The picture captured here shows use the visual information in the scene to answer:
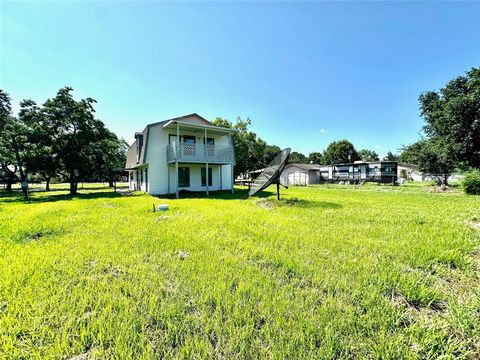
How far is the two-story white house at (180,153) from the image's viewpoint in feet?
47.5

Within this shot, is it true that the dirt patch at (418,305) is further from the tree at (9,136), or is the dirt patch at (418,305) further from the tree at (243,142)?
the tree at (243,142)

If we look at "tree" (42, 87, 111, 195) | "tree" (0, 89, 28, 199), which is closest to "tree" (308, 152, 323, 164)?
"tree" (42, 87, 111, 195)

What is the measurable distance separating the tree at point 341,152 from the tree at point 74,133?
59.7m

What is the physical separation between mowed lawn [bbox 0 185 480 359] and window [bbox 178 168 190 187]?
11.0 meters

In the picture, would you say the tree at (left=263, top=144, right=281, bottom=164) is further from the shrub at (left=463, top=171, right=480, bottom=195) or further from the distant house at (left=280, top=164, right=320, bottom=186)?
the shrub at (left=463, top=171, right=480, bottom=195)

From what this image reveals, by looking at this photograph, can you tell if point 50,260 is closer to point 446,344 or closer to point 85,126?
point 446,344

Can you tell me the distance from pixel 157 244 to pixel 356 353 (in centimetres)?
401

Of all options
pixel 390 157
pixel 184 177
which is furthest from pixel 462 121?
pixel 390 157

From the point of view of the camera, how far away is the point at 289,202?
34.3 ft

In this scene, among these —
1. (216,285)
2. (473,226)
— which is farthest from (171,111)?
(473,226)

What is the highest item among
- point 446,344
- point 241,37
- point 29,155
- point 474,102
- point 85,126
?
point 241,37

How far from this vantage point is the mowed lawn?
1.87 metres

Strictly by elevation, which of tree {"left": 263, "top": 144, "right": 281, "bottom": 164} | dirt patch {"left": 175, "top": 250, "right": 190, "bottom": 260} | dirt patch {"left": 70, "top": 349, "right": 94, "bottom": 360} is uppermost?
tree {"left": 263, "top": 144, "right": 281, "bottom": 164}

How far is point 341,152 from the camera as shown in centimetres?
5988
